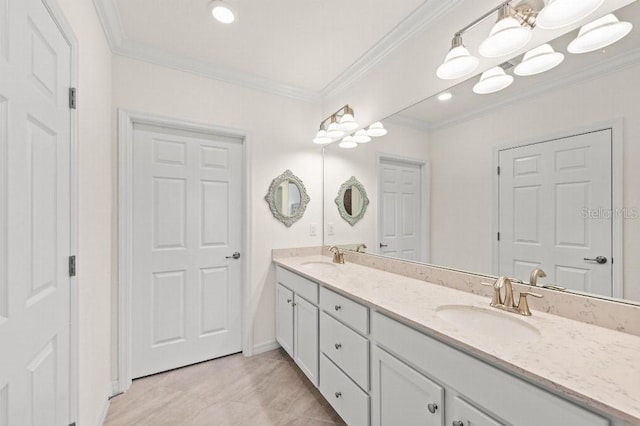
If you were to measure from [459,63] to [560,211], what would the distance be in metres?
0.87

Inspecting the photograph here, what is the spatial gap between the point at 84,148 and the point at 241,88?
1.49 metres

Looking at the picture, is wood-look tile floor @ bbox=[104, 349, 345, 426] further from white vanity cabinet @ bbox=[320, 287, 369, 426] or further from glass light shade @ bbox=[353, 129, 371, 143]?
glass light shade @ bbox=[353, 129, 371, 143]

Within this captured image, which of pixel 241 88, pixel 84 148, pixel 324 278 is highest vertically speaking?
pixel 241 88

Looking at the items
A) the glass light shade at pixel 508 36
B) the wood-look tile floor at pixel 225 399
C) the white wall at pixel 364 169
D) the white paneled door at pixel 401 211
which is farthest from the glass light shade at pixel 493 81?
the wood-look tile floor at pixel 225 399

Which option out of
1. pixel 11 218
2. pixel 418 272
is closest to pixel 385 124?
pixel 418 272

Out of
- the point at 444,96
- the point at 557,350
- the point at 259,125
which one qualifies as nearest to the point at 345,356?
the point at 557,350

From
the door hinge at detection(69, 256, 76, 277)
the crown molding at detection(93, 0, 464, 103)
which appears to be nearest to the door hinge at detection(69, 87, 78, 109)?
the door hinge at detection(69, 256, 76, 277)

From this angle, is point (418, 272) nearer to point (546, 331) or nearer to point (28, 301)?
point (546, 331)

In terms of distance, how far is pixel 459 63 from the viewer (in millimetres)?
1411

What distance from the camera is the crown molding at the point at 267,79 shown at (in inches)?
66.9

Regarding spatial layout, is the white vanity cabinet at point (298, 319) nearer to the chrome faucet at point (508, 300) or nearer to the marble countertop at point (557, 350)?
the marble countertop at point (557, 350)

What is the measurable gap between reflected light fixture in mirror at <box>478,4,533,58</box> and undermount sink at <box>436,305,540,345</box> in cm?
120

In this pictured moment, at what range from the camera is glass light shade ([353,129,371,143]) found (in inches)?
93.3

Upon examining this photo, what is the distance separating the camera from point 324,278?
185cm
